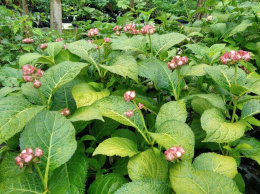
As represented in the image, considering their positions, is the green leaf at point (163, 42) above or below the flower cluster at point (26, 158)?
above

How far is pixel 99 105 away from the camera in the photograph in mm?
1052

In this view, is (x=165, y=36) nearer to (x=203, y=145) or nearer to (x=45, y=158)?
(x=203, y=145)

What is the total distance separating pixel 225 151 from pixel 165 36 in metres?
0.81

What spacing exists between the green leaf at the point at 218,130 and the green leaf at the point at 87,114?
1.50 feet

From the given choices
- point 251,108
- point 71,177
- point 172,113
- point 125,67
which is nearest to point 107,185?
point 71,177

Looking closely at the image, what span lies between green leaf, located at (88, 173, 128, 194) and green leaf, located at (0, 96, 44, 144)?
15.7 inches

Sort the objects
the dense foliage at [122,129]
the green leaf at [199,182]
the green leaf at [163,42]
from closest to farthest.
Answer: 1. the green leaf at [199,182]
2. the dense foliage at [122,129]
3. the green leaf at [163,42]

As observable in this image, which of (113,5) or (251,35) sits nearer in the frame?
(251,35)

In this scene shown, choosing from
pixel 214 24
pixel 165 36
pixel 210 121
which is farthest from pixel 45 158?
pixel 214 24

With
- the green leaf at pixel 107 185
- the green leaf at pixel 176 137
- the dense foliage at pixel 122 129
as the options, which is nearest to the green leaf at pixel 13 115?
the dense foliage at pixel 122 129

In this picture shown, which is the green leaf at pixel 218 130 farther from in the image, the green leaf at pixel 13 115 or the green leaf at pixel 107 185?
the green leaf at pixel 13 115

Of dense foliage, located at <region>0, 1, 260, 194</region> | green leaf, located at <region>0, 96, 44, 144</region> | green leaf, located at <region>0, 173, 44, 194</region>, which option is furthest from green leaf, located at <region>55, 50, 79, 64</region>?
green leaf, located at <region>0, 173, 44, 194</region>

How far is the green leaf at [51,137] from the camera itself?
87 centimetres

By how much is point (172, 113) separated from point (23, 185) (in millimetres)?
705
